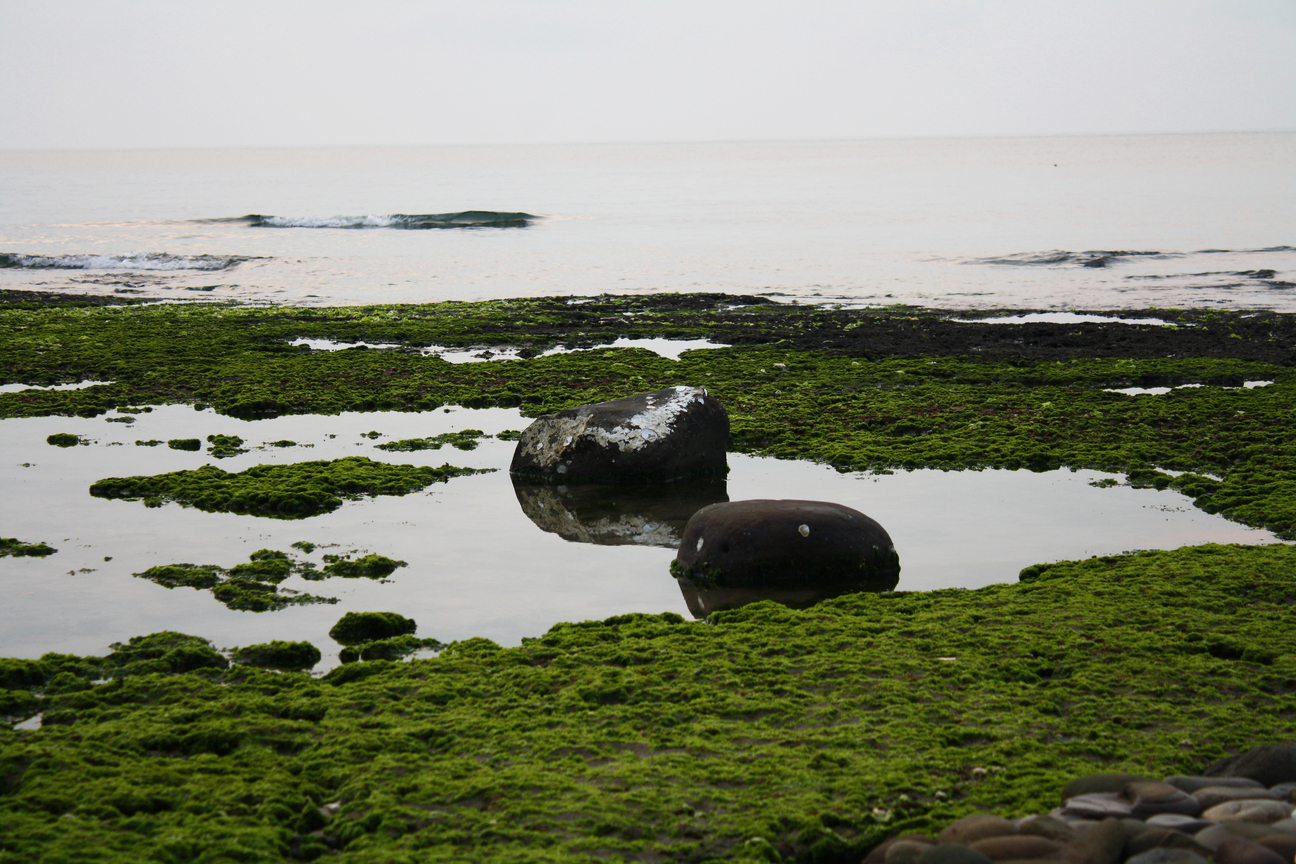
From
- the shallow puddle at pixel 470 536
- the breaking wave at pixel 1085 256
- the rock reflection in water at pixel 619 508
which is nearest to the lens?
the shallow puddle at pixel 470 536

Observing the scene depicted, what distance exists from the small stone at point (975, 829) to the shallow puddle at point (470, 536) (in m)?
3.16

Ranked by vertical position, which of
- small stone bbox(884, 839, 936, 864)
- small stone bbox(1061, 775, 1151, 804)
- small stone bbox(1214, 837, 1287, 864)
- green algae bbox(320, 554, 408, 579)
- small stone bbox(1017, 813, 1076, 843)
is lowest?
green algae bbox(320, 554, 408, 579)

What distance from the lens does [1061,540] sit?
8039mm

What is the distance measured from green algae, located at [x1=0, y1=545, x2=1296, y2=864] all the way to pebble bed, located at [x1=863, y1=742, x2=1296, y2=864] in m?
0.24

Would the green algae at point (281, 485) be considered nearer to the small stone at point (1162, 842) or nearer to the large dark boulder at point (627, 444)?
the large dark boulder at point (627, 444)

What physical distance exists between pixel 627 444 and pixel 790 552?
2985 millimetres

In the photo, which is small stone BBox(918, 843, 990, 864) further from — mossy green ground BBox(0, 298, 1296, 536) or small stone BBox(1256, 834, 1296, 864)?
mossy green ground BBox(0, 298, 1296, 536)

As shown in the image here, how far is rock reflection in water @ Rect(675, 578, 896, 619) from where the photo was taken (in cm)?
688

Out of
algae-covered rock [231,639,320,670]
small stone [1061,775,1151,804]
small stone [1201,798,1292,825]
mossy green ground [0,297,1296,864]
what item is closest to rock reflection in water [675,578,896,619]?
mossy green ground [0,297,1296,864]

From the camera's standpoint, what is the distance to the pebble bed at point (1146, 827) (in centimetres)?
333

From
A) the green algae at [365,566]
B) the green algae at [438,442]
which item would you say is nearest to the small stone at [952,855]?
the green algae at [365,566]

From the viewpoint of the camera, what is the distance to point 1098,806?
375 cm

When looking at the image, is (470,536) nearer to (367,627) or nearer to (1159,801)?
(367,627)

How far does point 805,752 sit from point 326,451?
25.3 feet
